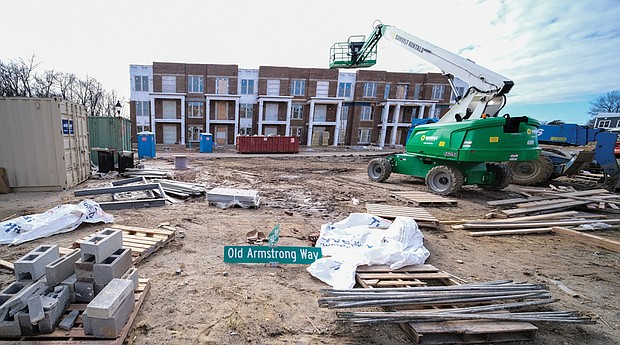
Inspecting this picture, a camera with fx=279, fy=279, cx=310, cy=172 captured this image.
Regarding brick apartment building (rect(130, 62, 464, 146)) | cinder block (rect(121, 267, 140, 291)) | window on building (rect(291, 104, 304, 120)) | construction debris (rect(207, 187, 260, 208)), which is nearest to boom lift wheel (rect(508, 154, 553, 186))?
construction debris (rect(207, 187, 260, 208))

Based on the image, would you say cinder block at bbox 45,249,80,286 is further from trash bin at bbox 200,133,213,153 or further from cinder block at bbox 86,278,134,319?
trash bin at bbox 200,133,213,153

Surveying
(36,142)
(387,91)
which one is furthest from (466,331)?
(387,91)

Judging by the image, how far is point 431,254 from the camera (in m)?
4.88

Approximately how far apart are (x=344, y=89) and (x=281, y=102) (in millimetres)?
9194

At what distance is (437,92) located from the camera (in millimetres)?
39750

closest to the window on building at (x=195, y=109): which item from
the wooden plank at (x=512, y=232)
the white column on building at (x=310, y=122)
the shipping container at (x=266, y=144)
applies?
the shipping container at (x=266, y=144)

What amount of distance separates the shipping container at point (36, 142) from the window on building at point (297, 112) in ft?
99.9

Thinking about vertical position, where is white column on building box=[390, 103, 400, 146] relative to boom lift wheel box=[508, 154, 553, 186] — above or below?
above

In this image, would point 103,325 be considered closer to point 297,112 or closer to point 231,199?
point 231,199

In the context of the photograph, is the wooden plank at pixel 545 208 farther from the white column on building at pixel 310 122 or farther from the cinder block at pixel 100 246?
the white column on building at pixel 310 122

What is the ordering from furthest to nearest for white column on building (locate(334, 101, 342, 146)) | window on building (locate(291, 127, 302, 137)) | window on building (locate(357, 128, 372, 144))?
1. window on building (locate(357, 128, 372, 144))
2. window on building (locate(291, 127, 302, 137))
3. white column on building (locate(334, 101, 342, 146))

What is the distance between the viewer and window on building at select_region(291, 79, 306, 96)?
122ft

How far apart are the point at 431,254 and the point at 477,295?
5.58 feet

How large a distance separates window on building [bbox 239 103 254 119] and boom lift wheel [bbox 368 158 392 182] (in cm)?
2778
